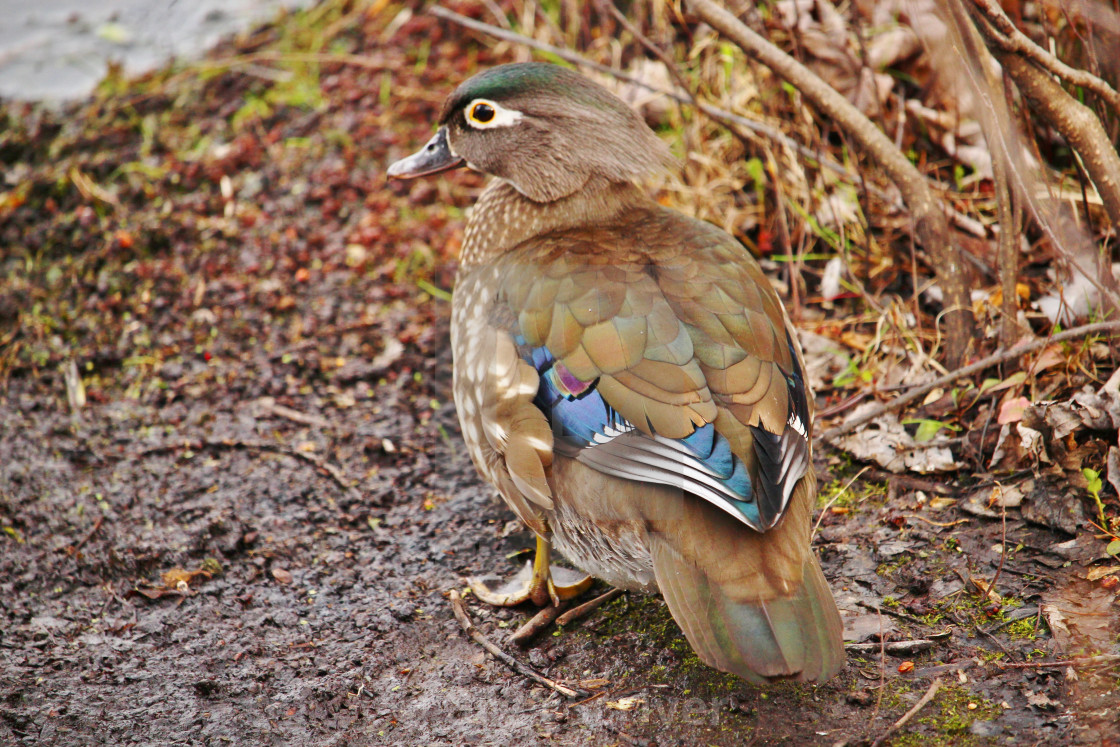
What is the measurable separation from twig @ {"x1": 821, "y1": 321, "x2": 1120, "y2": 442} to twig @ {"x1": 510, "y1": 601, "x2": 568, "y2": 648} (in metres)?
0.98

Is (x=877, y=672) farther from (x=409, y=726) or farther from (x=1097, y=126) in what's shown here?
(x=1097, y=126)

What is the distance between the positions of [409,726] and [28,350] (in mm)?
2649

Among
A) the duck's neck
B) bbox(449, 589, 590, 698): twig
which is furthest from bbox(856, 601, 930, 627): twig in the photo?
the duck's neck

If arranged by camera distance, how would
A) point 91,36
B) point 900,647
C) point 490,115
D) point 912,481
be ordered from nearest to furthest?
point 900,647, point 912,481, point 490,115, point 91,36

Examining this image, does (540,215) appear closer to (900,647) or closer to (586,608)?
(586,608)

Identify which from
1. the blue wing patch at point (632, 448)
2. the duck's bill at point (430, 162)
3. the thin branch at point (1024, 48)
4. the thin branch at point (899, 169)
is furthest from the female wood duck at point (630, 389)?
the thin branch at point (1024, 48)

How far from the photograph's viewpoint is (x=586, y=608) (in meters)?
2.79

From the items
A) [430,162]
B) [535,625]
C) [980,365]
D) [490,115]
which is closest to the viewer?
[535,625]

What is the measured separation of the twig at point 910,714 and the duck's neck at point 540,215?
1.66m

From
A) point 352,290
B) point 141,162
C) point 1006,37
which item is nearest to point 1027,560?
point 1006,37

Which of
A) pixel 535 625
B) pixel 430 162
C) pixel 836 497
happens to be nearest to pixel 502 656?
pixel 535 625

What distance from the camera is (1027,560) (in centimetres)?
262

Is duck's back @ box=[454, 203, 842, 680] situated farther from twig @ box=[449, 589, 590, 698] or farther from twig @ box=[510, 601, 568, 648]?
twig @ box=[449, 589, 590, 698]

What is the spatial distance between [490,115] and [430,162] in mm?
311
